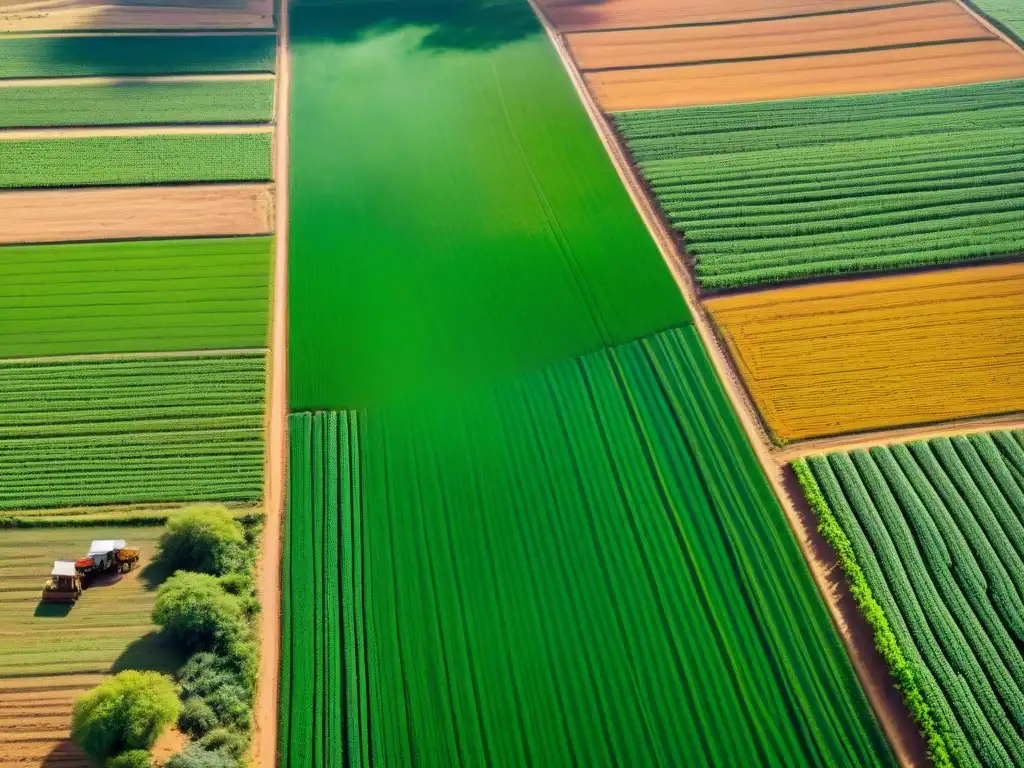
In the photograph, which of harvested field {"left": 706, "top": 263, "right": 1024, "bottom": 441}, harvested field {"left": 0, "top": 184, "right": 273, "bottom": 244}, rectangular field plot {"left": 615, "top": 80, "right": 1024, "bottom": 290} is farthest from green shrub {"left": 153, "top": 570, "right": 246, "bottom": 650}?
rectangular field plot {"left": 615, "top": 80, "right": 1024, "bottom": 290}

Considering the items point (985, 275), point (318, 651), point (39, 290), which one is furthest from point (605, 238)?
point (39, 290)

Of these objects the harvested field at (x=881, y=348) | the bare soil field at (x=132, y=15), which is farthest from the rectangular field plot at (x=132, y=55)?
the harvested field at (x=881, y=348)

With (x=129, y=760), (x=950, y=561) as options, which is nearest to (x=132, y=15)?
(x=129, y=760)

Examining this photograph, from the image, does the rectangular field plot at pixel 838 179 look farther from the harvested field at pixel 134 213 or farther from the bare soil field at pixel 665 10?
the harvested field at pixel 134 213

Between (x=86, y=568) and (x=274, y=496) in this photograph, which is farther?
(x=274, y=496)

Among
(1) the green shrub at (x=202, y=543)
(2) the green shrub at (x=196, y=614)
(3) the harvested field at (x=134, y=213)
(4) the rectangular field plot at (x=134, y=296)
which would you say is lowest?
(2) the green shrub at (x=196, y=614)

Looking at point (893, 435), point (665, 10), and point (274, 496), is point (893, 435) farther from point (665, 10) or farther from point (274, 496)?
point (665, 10)
